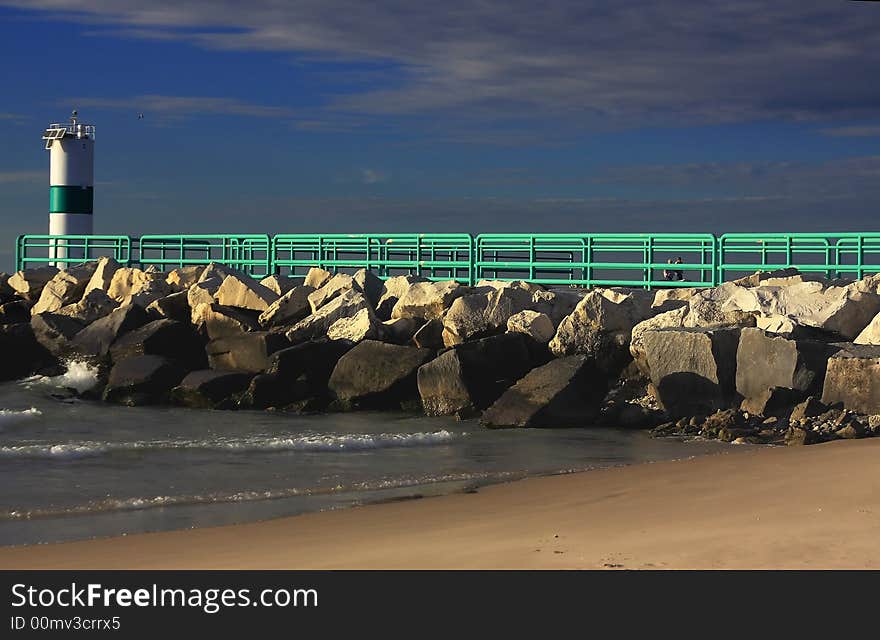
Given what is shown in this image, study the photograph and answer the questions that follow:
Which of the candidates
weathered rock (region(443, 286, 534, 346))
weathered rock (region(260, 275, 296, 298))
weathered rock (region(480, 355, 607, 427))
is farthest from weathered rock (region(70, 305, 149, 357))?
weathered rock (region(480, 355, 607, 427))

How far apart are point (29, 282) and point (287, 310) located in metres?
9.23

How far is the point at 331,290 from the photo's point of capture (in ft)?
61.9

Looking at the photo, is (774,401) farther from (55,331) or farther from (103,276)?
(103,276)

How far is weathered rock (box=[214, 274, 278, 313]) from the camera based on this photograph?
19.3 m

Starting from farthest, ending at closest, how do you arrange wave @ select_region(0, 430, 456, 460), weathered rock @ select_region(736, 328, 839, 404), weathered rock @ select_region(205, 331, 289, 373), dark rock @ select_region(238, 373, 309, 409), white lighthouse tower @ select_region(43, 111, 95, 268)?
1. white lighthouse tower @ select_region(43, 111, 95, 268)
2. weathered rock @ select_region(205, 331, 289, 373)
3. dark rock @ select_region(238, 373, 309, 409)
4. weathered rock @ select_region(736, 328, 839, 404)
5. wave @ select_region(0, 430, 456, 460)

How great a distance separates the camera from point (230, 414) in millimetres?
15430

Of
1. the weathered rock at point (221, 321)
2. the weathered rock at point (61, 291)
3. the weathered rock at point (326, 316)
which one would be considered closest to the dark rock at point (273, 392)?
the weathered rock at point (326, 316)

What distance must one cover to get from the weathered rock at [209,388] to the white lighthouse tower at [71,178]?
18.3 meters

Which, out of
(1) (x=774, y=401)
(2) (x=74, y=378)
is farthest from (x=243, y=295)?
(1) (x=774, y=401)

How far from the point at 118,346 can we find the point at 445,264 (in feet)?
18.1

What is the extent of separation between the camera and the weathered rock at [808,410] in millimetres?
11812

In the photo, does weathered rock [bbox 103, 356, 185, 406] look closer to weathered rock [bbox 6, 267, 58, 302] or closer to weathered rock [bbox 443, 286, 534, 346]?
weathered rock [bbox 443, 286, 534, 346]

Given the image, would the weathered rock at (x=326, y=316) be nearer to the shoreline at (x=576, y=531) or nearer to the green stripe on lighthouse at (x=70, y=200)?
the shoreline at (x=576, y=531)

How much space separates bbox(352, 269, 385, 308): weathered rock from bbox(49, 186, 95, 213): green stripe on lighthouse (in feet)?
54.9
